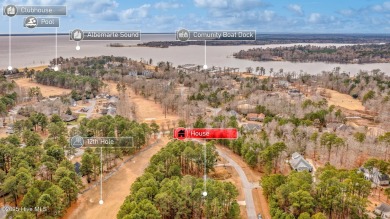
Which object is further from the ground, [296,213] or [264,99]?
[264,99]

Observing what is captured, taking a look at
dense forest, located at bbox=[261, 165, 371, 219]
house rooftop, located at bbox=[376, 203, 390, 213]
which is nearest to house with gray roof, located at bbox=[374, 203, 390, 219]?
house rooftop, located at bbox=[376, 203, 390, 213]

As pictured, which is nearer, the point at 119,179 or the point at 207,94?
the point at 119,179

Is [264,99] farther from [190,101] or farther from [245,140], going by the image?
[245,140]

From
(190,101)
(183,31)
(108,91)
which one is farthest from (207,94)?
(183,31)

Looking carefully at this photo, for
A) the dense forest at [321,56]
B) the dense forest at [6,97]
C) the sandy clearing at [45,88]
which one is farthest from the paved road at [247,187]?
the dense forest at [321,56]

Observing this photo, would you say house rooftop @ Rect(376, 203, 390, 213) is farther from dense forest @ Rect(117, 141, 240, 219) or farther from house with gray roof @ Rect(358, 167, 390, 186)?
dense forest @ Rect(117, 141, 240, 219)

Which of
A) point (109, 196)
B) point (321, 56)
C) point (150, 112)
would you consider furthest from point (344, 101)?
point (321, 56)
